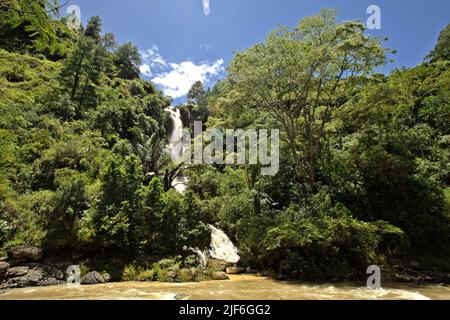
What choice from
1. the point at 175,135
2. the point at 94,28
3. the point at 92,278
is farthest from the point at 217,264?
the point at 94,28

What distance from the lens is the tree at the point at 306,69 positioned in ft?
49.9

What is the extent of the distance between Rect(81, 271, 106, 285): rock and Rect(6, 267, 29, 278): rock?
7.42 ft

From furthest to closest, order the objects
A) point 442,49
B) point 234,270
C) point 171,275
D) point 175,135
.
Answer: point 175,135, point 442,49, point 234,270, point 171,275

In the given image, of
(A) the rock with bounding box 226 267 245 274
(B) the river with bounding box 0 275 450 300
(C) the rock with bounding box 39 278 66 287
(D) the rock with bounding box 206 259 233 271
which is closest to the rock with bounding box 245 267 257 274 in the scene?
(A) the rock with bounding box 226 267 245 274

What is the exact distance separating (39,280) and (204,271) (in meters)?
6.45

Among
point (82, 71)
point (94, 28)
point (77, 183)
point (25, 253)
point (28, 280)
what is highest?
point (94, 28)

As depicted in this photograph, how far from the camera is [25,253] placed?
471 inches

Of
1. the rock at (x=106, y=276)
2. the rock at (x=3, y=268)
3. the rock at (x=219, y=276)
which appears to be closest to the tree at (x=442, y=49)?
the rock at (x=219, y=276)

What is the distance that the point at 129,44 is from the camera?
167 feet

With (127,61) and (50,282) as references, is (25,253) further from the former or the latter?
(127,61)

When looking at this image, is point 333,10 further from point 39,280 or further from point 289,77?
point 39,280

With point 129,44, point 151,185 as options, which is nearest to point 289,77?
point 151,185

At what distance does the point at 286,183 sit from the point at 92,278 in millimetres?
11494

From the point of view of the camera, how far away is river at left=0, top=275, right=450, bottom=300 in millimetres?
8820
